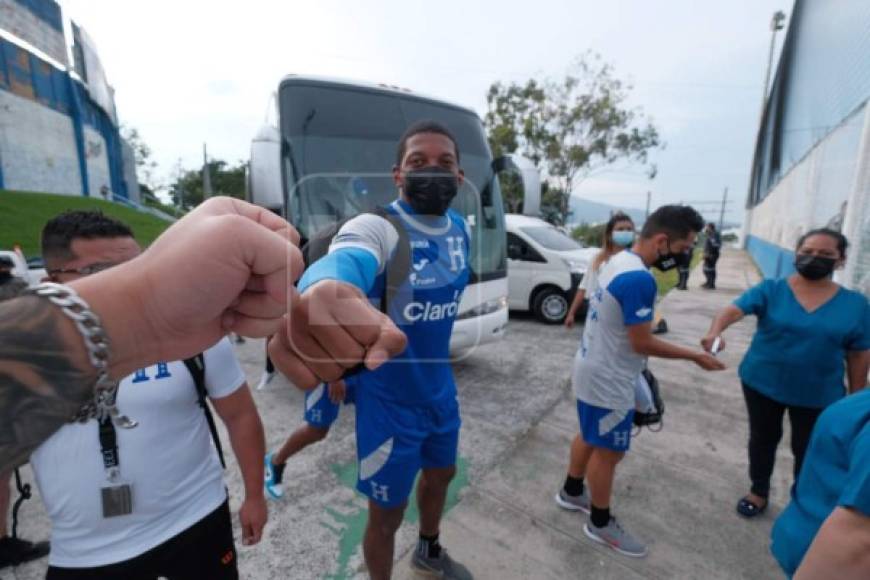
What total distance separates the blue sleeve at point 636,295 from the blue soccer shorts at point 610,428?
0.53m

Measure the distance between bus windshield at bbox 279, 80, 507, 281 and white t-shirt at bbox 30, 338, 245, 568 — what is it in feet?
8.58

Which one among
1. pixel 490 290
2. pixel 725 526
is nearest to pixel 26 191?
pixel 490 290

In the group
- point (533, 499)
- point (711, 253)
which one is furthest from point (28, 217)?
point (711, 253)

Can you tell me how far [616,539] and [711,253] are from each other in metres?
11.2

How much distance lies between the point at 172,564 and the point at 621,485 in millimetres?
2850

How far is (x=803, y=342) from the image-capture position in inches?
95.7

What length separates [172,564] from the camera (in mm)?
1413

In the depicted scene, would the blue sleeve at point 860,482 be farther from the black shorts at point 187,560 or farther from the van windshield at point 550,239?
the van windshield at point 550,239

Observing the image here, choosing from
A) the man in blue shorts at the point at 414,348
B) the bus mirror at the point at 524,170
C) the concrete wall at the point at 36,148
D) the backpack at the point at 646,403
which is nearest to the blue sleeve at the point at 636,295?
the backpack at the point at 646,403

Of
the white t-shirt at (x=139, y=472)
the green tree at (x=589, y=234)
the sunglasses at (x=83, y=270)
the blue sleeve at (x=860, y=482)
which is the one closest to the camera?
the blue sleeve at (x=860, y=482)

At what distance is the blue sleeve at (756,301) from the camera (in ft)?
8.61

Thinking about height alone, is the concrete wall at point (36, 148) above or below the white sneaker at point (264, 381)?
above

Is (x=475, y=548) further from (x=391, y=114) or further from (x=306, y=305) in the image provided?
(x=391, y=114)

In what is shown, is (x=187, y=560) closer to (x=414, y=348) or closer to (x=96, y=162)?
(x=414, y=348)
